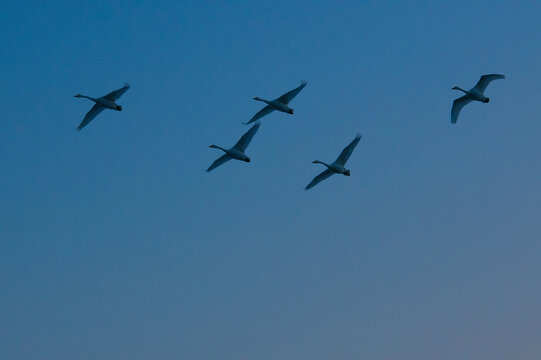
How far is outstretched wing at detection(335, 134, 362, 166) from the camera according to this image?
93.4 meters

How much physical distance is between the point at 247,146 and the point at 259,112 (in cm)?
393

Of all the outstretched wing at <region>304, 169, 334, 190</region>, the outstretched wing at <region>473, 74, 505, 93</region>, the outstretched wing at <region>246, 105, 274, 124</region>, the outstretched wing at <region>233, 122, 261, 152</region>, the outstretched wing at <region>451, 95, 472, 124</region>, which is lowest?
the outstretched wing at <region>304, 169, 334, 190</region>

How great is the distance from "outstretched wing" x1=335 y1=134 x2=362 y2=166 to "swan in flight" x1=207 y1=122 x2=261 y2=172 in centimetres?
809

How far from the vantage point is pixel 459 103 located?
96438 mm

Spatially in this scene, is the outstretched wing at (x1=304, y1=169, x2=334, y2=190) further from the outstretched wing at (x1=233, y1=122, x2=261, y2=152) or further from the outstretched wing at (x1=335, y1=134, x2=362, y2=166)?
the outstretched wing at (x1=233, y1=122, x2=261, y2=152)

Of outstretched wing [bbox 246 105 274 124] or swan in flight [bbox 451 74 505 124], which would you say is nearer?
swan in flight [bbox 451 74 505 124]

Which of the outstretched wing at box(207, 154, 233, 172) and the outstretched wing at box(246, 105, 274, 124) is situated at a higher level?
the outstretched wing at box(246, 105, 274, 124)

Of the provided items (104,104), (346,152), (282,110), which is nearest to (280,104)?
(282,110)

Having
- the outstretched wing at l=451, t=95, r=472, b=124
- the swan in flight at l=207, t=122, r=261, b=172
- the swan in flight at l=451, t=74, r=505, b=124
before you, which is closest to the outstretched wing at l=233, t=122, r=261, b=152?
the swan in flight at l=207, t=122, r=261, b=172

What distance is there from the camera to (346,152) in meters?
94.8

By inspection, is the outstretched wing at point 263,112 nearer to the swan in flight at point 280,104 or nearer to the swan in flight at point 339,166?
the swan in flight at point 280,104

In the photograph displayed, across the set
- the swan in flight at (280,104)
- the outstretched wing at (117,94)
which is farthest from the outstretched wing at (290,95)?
the outstretched wing at (117,94)

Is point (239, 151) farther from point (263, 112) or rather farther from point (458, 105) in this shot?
point (458, 105)

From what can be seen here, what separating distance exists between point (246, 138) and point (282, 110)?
4367 mm
